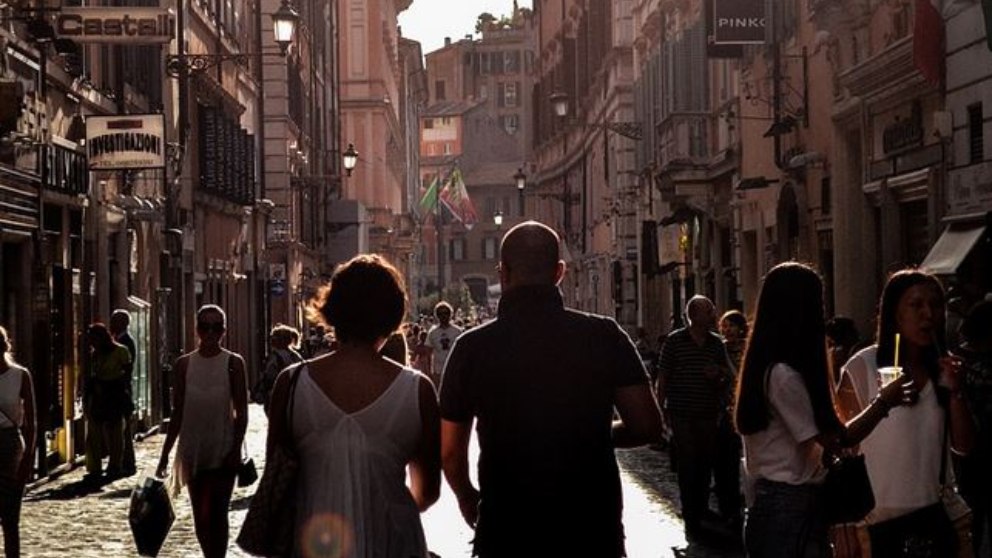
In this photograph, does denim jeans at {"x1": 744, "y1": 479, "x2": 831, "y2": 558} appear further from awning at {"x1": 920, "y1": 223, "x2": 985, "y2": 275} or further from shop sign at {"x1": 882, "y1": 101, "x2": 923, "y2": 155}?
shop sign at {"x1": 882, "y1": 101, "x2": 923, "y2": 155}

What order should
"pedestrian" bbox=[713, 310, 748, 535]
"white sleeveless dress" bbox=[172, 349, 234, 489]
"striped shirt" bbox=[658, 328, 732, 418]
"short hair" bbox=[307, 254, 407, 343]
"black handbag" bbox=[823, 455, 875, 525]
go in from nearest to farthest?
"short hair" bbox=[307, 254, 407, 343]
"black handbag" bbox=[823, 455, 875, 525]
"white sleeveless dress" bbox=[172, 349, 234, 489]
"striped shirt" bbox=[658, 328, 732, 418]
"pedestrian" bbox=[713, 310, 748, 535]

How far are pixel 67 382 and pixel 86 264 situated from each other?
103 inches

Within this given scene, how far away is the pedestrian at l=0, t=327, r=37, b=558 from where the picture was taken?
504 inches

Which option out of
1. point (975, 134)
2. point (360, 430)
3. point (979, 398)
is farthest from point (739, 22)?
point (360, 430)

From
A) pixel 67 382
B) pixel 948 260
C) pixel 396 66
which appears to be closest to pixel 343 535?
pixel 948 260

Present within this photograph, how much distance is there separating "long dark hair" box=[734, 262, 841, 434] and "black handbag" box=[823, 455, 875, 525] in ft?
0.53

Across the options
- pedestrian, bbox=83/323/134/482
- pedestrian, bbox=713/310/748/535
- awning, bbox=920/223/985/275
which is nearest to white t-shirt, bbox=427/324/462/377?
pedestrian, bbox=83/323/134/482

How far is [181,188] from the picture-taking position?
37.7m

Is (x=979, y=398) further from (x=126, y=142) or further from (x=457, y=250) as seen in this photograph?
(x=457, y=250)

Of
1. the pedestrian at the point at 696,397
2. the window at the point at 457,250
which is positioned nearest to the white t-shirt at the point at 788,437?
the pedestrian at the point at 696,397

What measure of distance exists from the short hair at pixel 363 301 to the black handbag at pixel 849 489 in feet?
5.52

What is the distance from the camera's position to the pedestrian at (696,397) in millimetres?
16000

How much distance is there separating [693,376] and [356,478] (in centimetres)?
948

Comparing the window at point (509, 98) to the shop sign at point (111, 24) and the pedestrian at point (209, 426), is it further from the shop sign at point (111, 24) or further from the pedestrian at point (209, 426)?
the pedestrian at point (209, 426)
